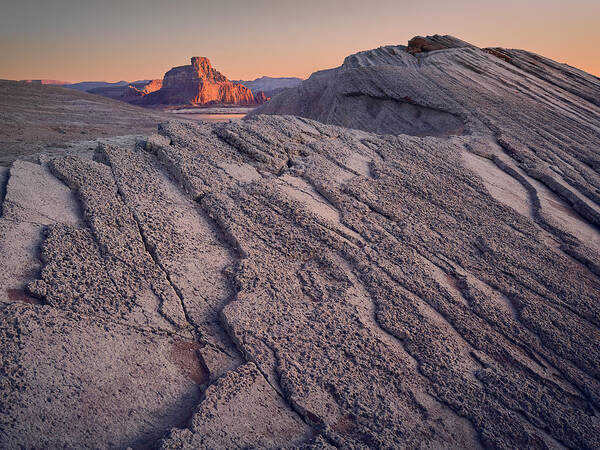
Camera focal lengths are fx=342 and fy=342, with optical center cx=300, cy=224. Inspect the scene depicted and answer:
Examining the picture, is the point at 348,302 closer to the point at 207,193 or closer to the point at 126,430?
the point at 126,430

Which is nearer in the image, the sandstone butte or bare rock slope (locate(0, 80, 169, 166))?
bare rock slope (locate(0, 80, 169, 166))

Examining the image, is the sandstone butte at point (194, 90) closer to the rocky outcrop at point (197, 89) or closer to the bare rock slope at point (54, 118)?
the rocky outcrop at point (197, 89)

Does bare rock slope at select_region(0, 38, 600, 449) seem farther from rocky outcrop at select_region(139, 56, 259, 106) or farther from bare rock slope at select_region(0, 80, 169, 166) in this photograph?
rocky outcrop at select_region(139, 56, 259, 106)

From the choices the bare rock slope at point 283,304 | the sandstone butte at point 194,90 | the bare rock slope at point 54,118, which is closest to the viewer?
the bare rock slope at point 283,304

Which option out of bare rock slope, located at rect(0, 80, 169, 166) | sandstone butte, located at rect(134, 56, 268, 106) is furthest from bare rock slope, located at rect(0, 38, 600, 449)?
sandstone butte, located at rect(134, 56, 268, 106)

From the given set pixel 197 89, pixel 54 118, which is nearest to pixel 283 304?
pixel 54 118

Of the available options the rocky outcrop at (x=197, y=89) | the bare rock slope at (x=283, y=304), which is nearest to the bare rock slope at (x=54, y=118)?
the bare rock slope at (x=283, y=304)
